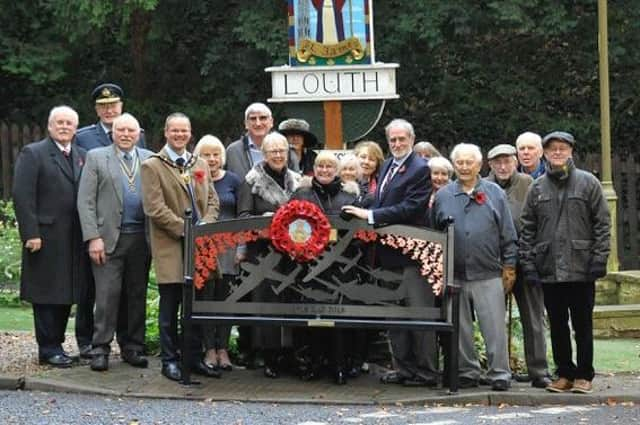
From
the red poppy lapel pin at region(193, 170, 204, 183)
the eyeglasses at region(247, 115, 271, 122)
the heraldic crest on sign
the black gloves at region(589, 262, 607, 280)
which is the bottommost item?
the black gloves at region(589, 262, 607, 280)

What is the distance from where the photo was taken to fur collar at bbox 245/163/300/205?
35.3 ft

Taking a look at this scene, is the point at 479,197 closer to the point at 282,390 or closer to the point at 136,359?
the point at 282,390

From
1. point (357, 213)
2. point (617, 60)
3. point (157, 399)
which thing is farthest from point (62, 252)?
point (617, 60)

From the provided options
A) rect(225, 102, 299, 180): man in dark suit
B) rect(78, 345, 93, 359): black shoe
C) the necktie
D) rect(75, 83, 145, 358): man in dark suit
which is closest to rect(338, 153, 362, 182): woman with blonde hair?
the necktie

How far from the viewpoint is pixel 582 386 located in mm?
10344

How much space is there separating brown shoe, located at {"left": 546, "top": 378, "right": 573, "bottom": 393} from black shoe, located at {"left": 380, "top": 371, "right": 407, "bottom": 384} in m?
1.05

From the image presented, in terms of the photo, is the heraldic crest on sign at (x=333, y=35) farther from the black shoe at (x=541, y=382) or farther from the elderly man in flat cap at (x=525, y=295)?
the black shoe at (x=541, y=382)

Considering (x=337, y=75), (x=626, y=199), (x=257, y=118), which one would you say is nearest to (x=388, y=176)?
(x=257, y=118)

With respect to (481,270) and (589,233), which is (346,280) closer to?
(481,270)

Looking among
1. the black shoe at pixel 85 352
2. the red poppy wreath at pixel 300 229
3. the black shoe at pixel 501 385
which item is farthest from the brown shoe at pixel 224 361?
the black shoe at pixel 501 385

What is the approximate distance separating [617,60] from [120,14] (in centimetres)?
764

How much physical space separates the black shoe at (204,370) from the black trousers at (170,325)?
4cm

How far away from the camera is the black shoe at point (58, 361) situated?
1107cm

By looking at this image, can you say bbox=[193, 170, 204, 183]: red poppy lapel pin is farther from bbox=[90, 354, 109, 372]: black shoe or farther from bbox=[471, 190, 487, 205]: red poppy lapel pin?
bbox=[471, 190, 487, 205]: red poppy lapel pin
